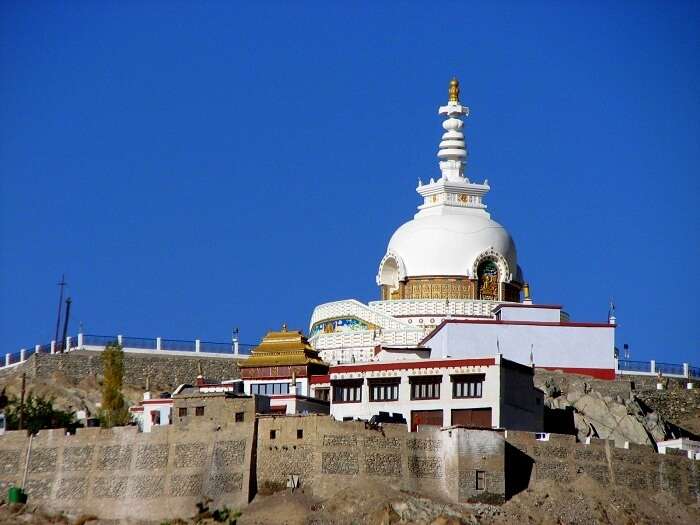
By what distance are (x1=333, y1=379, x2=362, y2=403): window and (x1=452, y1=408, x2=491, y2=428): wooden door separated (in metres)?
5.51

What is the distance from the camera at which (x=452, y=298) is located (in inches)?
5842

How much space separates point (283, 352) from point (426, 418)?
10777 mm

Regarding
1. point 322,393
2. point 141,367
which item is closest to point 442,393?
point 322,393

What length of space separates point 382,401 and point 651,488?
13234 millimetres

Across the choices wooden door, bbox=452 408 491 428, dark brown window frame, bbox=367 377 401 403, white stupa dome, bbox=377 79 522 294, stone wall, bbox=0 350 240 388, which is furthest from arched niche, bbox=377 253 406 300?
wooden door, bbox=452 408 491 428

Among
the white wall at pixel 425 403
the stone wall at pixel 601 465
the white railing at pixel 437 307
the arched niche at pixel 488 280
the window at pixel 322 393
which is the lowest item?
the stone wall at pixel 601 465

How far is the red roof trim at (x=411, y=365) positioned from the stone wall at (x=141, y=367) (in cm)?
1511

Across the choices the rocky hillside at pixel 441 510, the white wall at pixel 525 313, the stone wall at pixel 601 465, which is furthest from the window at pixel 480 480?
the white wall at pixel 525 313

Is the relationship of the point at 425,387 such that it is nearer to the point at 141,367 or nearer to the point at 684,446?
the point at 684,446

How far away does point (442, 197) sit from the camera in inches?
6142

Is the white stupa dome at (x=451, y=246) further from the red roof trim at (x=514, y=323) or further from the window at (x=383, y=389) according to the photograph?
the window at (x=383, y=389)

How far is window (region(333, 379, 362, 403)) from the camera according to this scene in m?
131

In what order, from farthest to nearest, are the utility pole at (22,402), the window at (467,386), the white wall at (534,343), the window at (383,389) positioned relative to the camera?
the white wall at (534,343) < the utility pole at (22,402) < the window at (383,389) < the window at (467,386)

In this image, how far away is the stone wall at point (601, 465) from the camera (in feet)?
406
